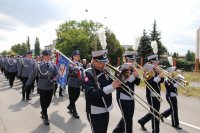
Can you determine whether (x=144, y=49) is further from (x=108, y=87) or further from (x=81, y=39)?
(x=108, y=87)

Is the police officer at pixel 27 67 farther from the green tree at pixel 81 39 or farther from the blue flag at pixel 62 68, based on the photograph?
the green tree at pixel 81 39

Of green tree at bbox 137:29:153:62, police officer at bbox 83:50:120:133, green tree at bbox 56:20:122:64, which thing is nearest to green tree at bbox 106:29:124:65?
green tree at bbox 56:20:122:64

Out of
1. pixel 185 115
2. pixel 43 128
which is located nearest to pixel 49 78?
pixel 43 128

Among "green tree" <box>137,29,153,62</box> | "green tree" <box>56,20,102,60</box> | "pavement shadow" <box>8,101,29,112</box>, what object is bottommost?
"pavement shadow" <box>8,101,29,112</box>

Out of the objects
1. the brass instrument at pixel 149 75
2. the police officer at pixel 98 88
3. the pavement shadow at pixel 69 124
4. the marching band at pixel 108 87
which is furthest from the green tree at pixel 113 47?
the police officer at pixel 98 88

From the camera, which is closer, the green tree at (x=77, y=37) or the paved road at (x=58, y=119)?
the paved road at (x=58, y=119)

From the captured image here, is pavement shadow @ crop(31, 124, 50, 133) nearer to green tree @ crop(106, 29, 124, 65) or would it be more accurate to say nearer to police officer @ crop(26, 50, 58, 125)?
police officer @ crop(26, 50, 58, 125)

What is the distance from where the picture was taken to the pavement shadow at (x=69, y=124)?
25.7ft

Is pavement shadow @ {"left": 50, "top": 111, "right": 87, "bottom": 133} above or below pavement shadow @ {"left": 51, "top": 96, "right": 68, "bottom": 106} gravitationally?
below

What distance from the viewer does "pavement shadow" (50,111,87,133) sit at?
784 centimetres

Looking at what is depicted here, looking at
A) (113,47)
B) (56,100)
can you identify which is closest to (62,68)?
(56,100)

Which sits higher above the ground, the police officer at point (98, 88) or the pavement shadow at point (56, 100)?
the police officer at point (98, 88)

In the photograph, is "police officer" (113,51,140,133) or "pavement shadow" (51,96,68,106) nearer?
"police officer" (113,51,140,133)

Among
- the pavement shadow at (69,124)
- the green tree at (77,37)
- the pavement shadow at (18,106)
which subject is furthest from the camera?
the green tree at (77,37)
